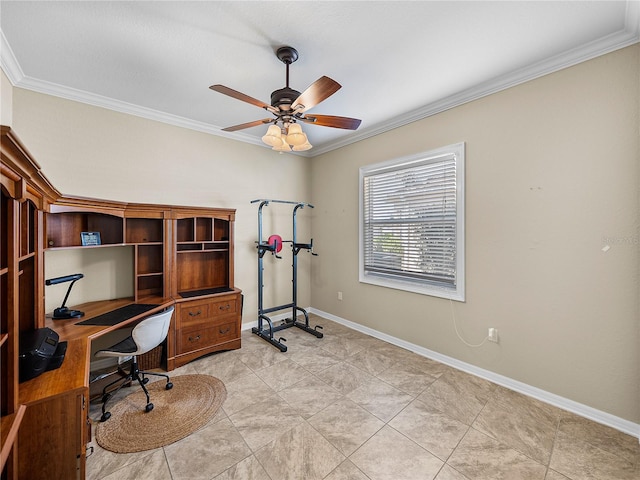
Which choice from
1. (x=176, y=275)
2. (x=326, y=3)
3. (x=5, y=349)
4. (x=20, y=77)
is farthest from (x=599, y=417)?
(x=20, y=77)

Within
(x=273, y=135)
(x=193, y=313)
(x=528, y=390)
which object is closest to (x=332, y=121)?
(x=273, y=135)

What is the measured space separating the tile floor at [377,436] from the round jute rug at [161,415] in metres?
0.07

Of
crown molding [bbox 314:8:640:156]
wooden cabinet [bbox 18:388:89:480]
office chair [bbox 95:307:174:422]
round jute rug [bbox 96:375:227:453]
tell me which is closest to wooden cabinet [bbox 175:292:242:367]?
round jute rug [bbox 96:375:227:453]

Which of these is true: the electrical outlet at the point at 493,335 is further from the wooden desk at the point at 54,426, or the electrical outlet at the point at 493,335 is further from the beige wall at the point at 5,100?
the beige wall at the point at 5,100

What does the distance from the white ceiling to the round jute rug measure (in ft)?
9.42

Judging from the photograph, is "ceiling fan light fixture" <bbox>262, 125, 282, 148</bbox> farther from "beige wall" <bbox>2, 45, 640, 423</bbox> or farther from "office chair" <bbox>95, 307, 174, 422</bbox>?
"beige wall" <bbox>2, 45, 640, 423</bbox>

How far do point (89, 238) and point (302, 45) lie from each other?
2.59m

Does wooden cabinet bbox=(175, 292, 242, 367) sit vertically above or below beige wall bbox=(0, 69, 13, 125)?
below

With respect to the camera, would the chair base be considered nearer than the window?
Yes

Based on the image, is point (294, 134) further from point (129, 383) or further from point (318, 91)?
point (129, 383)

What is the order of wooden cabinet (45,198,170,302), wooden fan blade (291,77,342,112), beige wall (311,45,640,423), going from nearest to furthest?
wooden fan blade (291,77,342,112) < beige wall (311,45,640,423) < wooden cabinet (45,198,170,302)

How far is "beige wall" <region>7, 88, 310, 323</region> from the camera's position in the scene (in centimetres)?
264

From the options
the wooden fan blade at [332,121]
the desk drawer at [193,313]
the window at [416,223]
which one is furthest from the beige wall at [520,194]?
the wooden fan blade at [332,121]

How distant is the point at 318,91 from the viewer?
1.75m
